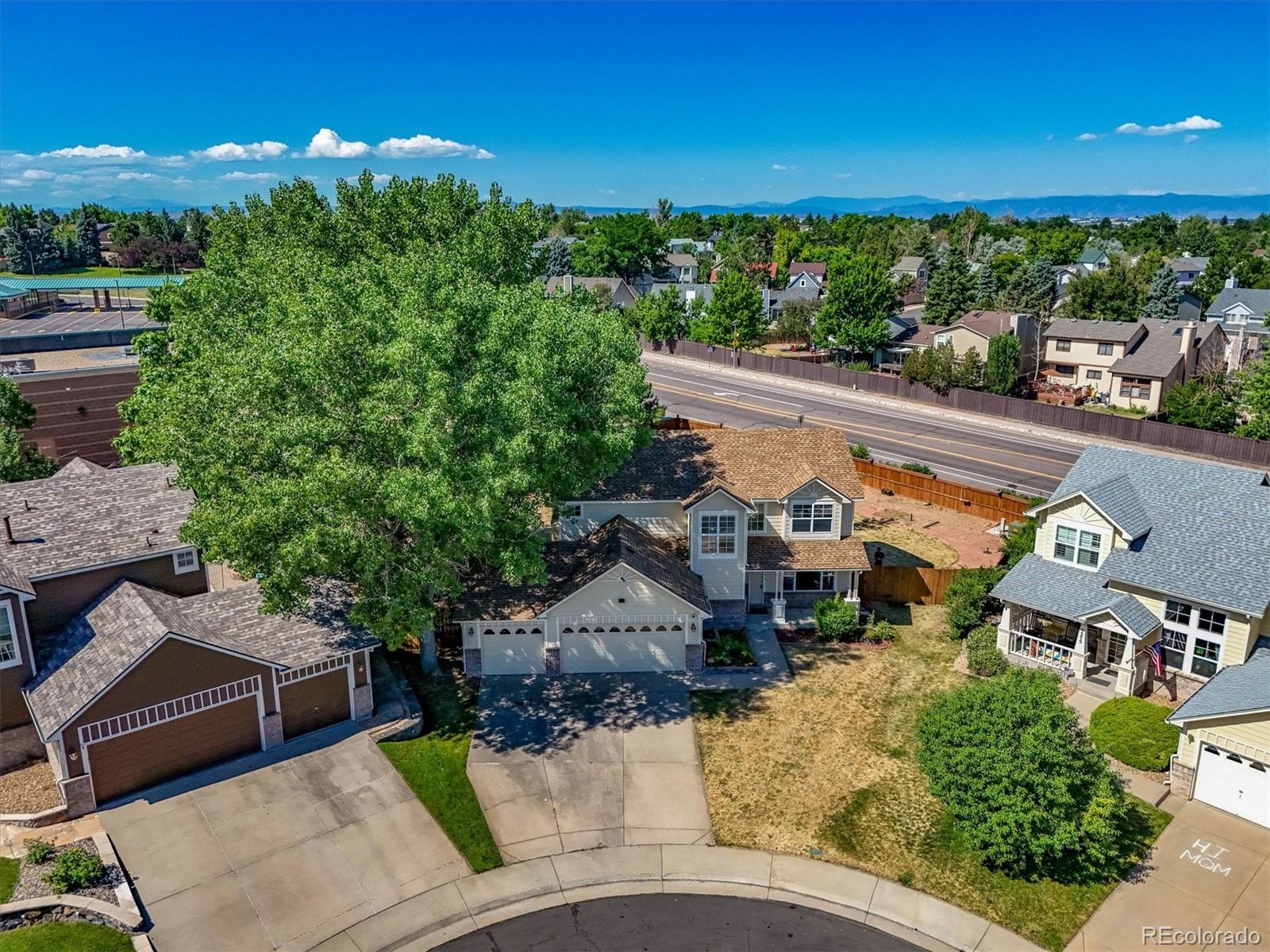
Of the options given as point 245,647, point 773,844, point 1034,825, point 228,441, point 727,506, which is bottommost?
point 773,844

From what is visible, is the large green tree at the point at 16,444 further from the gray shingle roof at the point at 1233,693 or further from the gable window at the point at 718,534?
the gray shingle roof at the point at 1233,693

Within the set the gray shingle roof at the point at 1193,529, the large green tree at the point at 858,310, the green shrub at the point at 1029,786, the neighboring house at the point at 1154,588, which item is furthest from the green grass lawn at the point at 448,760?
the large green tree at the point at 858,310

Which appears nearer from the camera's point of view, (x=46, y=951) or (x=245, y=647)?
(x=46, y=951)

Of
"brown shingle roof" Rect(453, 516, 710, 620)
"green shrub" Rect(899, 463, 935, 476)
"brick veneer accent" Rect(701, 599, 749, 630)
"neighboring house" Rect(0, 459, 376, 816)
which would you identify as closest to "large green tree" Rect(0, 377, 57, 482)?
"neighboring house" Rect(0, 459, 376, 816)

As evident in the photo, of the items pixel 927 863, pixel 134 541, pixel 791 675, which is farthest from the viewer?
pixel 791 675

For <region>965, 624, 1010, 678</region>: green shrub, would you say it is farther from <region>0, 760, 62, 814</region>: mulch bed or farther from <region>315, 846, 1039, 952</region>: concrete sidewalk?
<region>0, 760, 62, 814</region>: mulch bed

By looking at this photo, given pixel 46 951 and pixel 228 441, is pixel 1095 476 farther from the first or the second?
pixel 46 951

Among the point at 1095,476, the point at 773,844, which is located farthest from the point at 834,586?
the point at 773,844
